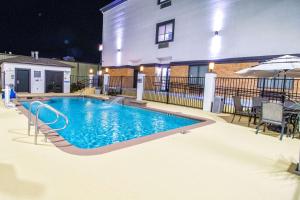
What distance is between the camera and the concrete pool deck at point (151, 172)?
2.40 m

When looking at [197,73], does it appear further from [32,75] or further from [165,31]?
[32,75]

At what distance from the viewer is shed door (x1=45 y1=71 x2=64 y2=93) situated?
18.6m

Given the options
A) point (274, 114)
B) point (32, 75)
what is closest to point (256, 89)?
point (274, 114)

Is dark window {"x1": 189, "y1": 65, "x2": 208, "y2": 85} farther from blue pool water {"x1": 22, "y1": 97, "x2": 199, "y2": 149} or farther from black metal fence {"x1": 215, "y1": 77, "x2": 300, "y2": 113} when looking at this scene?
blue pool water {"x1": 22, "y1": 97, "x2": 199, "y2": 149}

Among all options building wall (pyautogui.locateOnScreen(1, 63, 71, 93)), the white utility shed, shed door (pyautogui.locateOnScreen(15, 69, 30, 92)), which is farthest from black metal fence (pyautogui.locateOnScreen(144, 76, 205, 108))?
shed door (pyautogui.locateOnScreen(15, 69, 30, 92))

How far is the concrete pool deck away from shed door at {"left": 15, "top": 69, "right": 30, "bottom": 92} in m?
14.7

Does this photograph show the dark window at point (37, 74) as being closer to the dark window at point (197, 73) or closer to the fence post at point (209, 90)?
the dark window at point (197, 73)

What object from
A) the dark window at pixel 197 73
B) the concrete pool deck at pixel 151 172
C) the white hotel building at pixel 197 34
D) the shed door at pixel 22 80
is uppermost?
the white hotel building at pixel 197 34

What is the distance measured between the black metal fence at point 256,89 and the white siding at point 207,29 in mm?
1491

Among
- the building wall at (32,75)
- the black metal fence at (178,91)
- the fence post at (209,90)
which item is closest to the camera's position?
the fence post at (209,90)

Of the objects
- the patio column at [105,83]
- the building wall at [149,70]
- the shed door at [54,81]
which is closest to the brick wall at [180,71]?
the building wall at [149,70]

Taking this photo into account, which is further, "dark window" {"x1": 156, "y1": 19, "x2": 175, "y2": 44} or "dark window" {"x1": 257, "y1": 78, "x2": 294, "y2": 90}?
"dark window" {"x1": 156, "y1": 19, "x2": 175, "y2": 44}

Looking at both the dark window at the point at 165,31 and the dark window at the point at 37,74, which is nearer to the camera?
the dark window at the point at 165,31

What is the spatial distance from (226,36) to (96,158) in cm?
1161
